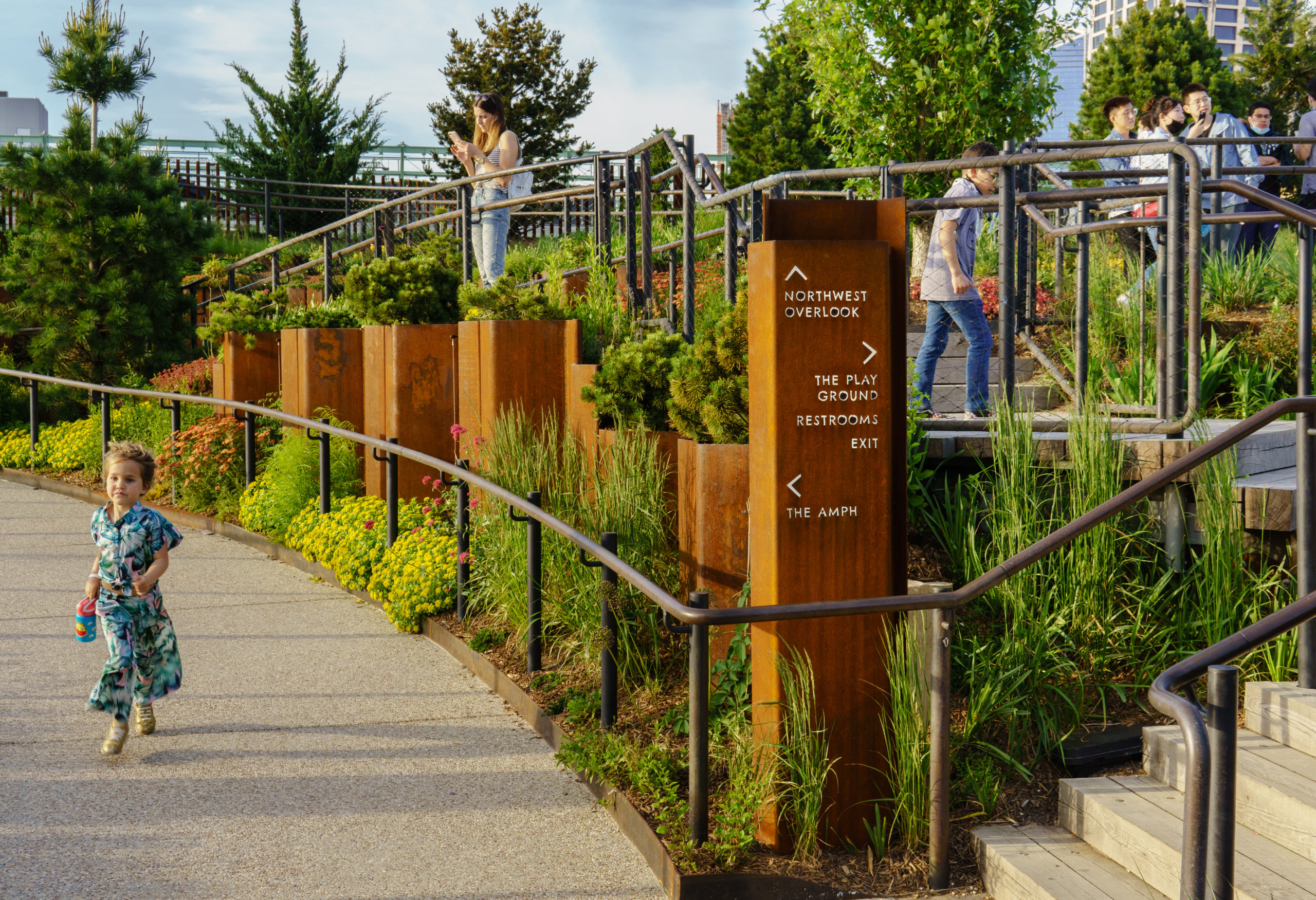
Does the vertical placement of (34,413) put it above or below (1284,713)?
above

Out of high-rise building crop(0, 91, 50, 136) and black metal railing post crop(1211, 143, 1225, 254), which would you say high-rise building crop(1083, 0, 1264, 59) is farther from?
black metal railing post crop(1211, 143, 1225, 254)

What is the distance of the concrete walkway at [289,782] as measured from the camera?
3580 mm

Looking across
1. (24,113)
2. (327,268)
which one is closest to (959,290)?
(327,268)

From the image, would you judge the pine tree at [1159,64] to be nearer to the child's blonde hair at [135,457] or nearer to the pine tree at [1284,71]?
the pine tree at [1284,71]

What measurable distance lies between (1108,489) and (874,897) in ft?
6.72

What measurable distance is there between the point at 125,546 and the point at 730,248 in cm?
329

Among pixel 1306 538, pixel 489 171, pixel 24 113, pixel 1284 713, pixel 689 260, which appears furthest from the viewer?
pixel 24 113

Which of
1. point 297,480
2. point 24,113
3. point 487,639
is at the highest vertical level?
point 24,113

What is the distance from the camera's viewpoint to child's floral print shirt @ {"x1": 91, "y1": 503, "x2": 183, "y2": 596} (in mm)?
4770

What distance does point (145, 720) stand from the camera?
4.78 metres

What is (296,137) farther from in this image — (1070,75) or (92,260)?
(1070,75)

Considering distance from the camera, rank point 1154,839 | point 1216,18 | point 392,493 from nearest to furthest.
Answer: point 1154,839
point 392,493
point 1216,18

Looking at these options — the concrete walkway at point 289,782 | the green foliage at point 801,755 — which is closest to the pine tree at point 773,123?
the concrete walkway at point 289,782

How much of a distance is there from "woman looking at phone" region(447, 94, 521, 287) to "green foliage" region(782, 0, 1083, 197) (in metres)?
4.12
